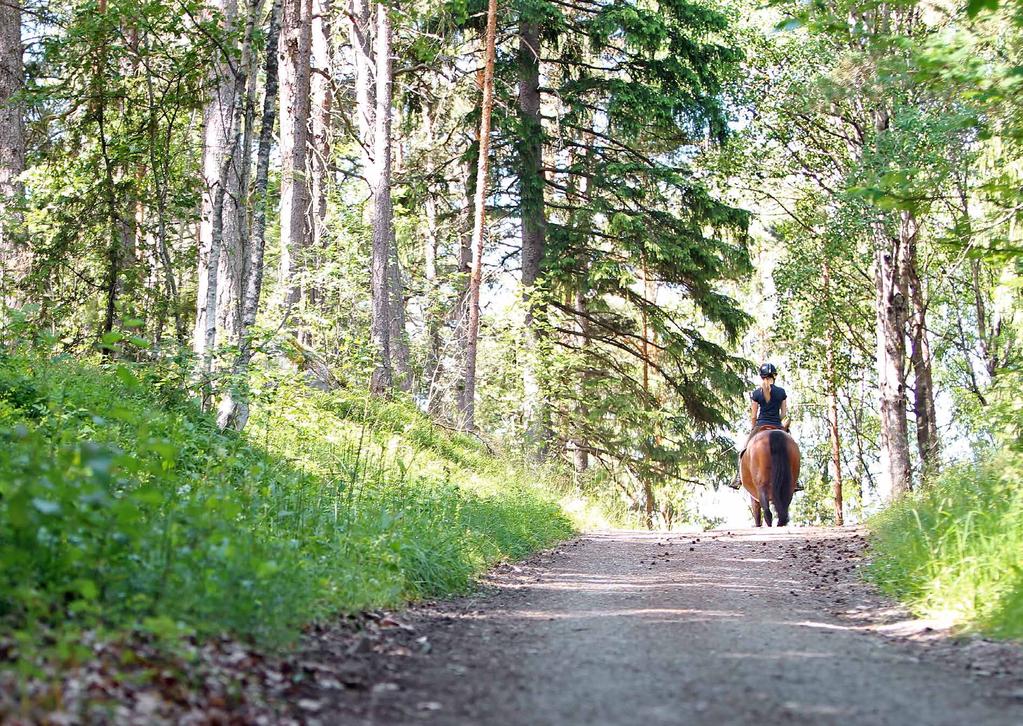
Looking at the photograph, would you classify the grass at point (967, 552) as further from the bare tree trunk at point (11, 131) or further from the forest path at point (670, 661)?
the bare tree trunk at point (11, 131)

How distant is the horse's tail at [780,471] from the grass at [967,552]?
4.49 m

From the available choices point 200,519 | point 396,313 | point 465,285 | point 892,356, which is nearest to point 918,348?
point 892,356

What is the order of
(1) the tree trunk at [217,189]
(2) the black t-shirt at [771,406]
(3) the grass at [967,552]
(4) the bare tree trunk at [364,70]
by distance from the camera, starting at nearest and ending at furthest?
(3) the grass at [967,552], (1) the tree trunk at [217,189], (2) the black t-shirt at [771,406], (4) the bare tree trunk at [364,70]

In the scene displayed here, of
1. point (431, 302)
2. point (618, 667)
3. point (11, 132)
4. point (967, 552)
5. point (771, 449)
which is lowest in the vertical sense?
point (618, 667)

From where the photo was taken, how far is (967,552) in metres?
7.50

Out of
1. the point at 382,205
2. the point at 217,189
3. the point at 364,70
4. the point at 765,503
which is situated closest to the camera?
the point at 217,189

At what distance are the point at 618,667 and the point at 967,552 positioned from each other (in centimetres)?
366

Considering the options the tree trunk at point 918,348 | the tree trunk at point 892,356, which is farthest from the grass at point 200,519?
the tree trunk at point 918,348

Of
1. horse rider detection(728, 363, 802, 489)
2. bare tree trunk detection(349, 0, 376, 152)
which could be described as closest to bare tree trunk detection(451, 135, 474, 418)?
bare tree trunk detection(349, 0, 376, 152)

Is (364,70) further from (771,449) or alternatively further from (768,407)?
(771,449)

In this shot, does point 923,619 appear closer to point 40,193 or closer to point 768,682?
point 768,682

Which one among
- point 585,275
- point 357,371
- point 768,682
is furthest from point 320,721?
point 585,275

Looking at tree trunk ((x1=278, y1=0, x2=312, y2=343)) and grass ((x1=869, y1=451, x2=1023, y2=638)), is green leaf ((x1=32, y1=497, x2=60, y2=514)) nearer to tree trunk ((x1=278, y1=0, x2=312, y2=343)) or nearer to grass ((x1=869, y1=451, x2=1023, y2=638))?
grass ((x1=869, y1=451, x2=1023, y2=638))

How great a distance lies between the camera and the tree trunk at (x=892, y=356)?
61.3 ft
